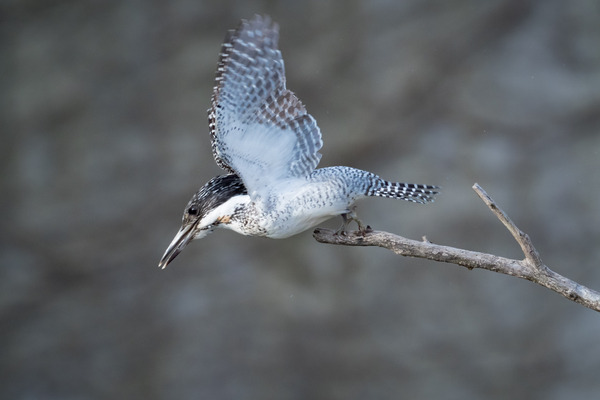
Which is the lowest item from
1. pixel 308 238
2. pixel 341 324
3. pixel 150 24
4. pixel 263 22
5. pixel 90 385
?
pixel 90 385

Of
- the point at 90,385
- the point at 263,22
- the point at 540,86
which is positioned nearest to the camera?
the point at 263,22

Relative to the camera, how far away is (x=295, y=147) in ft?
7.34

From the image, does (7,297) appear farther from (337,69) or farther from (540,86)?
(540,86)

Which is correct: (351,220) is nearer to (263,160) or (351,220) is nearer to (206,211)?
(263,160)

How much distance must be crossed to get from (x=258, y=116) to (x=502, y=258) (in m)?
0.85

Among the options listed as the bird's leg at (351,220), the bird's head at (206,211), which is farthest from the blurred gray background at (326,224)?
the bird's head at (206,211)

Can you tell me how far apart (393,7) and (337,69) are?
47 centimetres

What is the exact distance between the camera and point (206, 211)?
222 centimetres

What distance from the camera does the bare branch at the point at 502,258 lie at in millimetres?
1942

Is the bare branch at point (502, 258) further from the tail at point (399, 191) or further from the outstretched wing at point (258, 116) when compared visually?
the outstretched wing at point (258, 116)

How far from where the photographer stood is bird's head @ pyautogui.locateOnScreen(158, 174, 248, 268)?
2215 millimetres

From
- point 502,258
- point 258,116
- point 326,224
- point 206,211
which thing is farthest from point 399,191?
point 326,224

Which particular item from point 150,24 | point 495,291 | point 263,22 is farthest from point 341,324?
point 263,22

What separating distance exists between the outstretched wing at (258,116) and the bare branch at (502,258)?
0.33 meters
